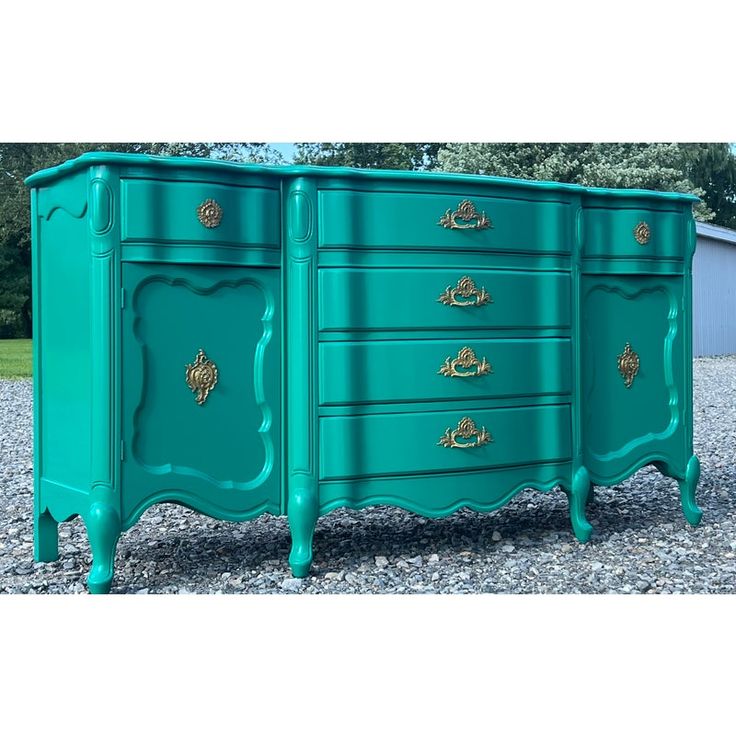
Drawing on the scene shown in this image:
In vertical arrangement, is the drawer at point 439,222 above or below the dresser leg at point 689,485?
above

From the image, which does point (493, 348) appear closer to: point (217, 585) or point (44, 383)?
point (217, 585)

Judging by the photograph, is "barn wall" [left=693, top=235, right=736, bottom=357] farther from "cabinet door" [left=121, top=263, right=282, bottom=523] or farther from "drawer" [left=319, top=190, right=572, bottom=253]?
"cabinet door" [left=121, top=263, right=282, bottom=523]

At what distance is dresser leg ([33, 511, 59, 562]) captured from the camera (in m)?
4.09

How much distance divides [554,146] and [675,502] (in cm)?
1245

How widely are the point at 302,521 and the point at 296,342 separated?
693 millimetres

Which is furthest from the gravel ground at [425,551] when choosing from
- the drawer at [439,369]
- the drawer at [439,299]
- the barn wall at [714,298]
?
the barn wall at [714,298]

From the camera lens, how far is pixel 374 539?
15.0ft

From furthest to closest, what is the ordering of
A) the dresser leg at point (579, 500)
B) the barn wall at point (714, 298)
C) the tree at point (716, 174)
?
the tree at point (716, 174) < the barn wall at point (714, 298) < the dresser leg at point (579, 500)

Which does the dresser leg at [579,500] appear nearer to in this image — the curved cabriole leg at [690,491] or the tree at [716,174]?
the curved cabriole leg at [690,491]

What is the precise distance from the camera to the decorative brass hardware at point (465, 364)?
→ 12.9 ft

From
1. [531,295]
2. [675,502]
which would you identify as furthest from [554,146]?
[531,295]

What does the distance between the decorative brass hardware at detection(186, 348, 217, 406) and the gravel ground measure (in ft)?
2.52

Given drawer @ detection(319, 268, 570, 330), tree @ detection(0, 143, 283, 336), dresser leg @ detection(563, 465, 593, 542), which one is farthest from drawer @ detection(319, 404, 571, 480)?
tree @ detection(0, 143, 283, 336)

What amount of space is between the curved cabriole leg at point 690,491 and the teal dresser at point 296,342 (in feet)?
2.57
